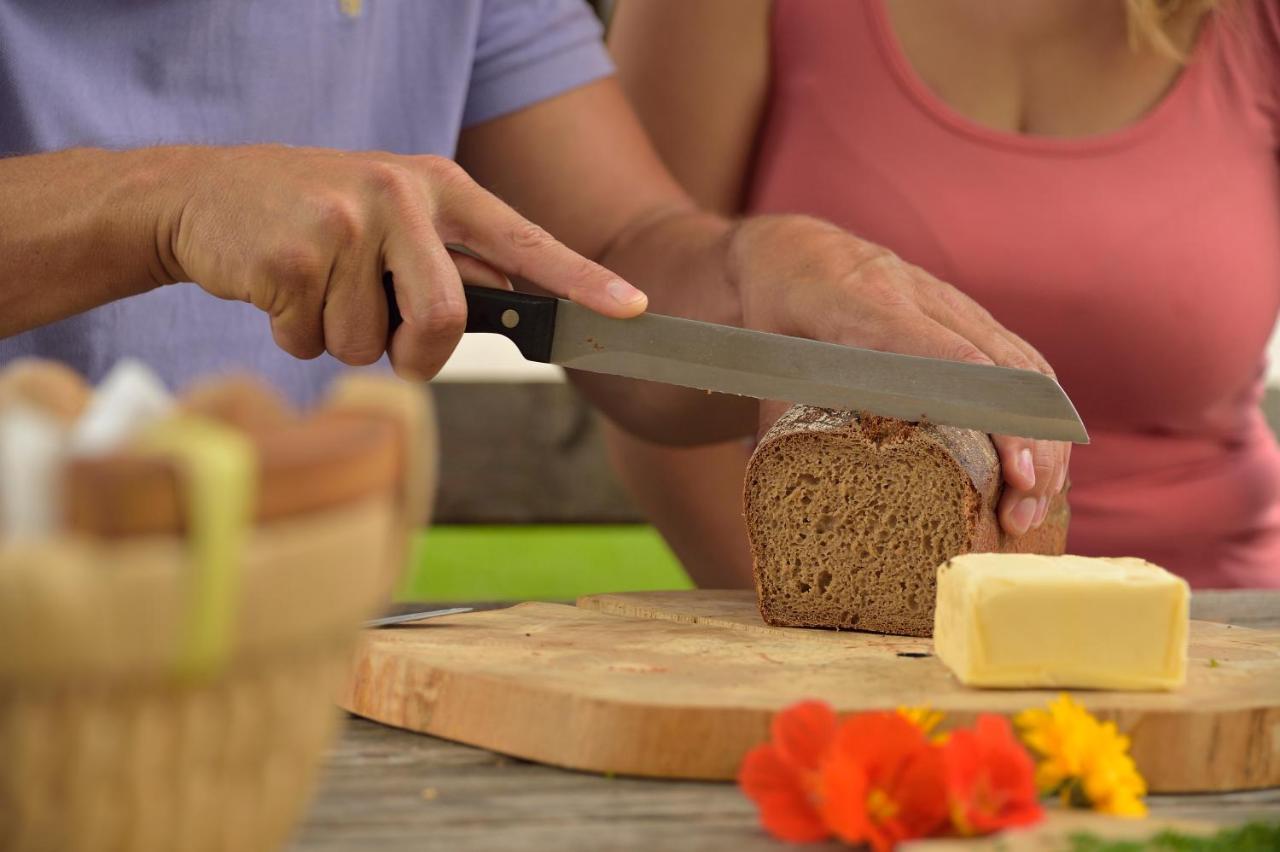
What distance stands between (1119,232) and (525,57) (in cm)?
105

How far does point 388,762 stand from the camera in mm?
1185

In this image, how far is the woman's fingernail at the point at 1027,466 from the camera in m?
1.72

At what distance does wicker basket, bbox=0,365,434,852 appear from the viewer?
57 centimetres

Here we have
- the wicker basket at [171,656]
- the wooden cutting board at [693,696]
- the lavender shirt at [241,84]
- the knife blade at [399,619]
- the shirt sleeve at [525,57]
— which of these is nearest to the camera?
the wicker basket at [171,656]

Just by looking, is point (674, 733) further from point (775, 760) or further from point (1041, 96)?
point (1041, 96)

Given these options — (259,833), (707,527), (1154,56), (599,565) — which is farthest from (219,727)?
(599,565)

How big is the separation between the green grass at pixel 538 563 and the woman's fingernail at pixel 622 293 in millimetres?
2057

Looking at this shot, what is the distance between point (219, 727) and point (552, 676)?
68 centimetres

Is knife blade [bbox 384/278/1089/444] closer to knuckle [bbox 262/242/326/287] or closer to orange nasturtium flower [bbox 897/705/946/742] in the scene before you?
knuckle [bbox 262/242/326/287]

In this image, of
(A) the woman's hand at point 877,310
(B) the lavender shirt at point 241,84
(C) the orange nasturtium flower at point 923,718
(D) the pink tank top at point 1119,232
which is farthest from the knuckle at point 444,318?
(D) the pink tank top at point 1119,232

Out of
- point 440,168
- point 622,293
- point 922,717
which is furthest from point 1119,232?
point 922,717

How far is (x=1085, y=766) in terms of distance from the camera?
1.03 meters

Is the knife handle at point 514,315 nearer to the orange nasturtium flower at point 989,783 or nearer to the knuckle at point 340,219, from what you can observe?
the knuckle at point 340,219

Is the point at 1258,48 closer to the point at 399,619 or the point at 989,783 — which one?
the point at 399,619
